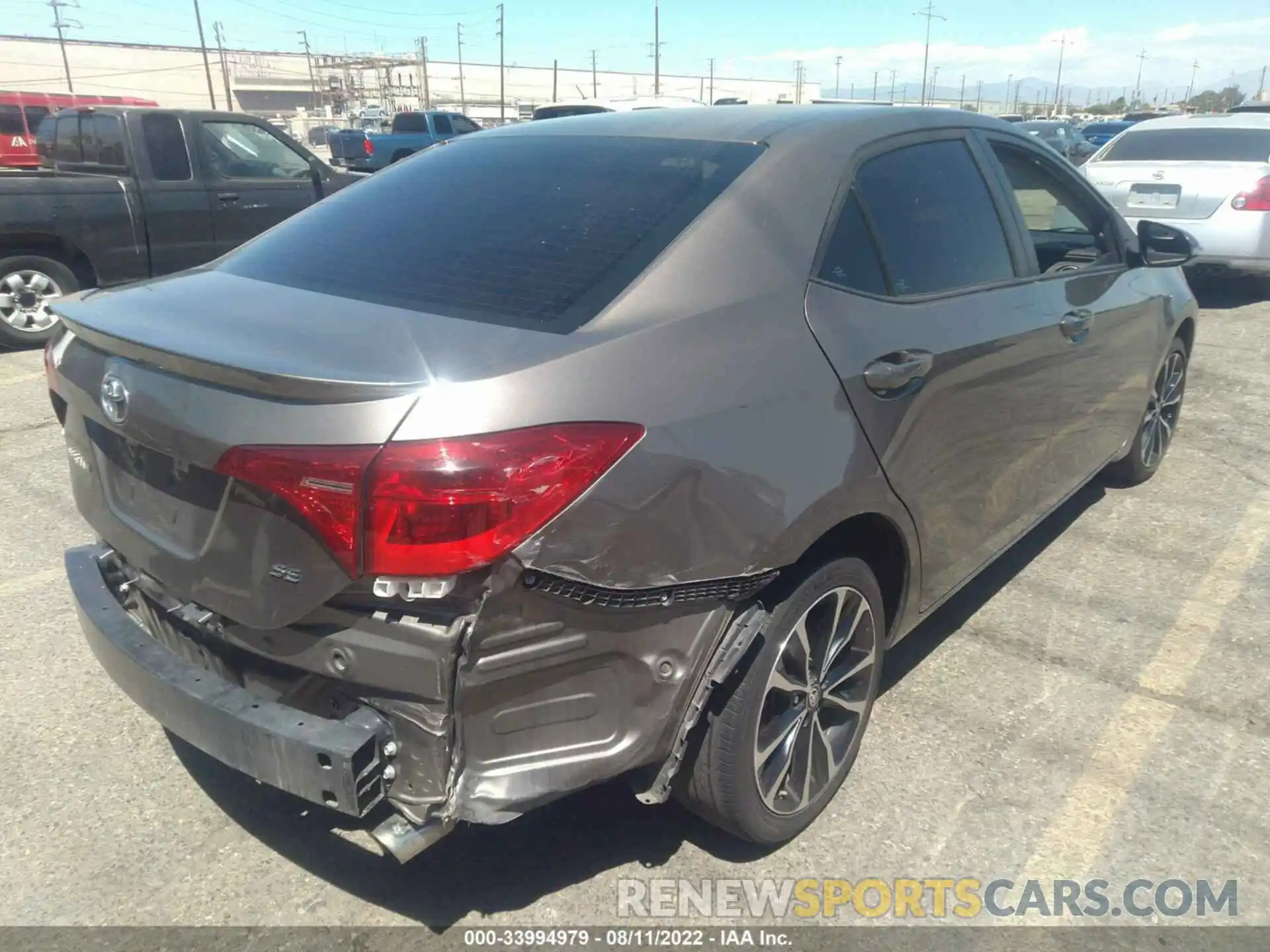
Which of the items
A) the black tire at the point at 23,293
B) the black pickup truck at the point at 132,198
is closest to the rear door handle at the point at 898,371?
the black pickup truck at the point at 132,198

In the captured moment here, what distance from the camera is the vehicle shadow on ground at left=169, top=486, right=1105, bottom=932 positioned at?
2.46m

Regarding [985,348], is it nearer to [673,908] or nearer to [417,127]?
[673,908]

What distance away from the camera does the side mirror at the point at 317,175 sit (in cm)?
945

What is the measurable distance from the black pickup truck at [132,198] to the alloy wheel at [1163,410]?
7.15 m

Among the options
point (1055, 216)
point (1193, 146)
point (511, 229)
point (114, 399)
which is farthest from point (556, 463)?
point (1193, 146)

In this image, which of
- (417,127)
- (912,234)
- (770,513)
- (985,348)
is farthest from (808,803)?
(417,127)

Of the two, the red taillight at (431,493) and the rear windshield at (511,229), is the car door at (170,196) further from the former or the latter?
the red taillight at (431,493)

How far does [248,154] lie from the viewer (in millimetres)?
9102

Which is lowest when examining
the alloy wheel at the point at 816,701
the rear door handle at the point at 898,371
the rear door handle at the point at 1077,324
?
the alloy wheel at the point at 816,701

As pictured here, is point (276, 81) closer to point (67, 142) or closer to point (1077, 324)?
point (67, 142)

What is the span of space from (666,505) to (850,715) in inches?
43.6

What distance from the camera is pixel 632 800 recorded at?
2.81m

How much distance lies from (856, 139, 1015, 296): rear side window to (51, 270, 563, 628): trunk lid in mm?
1255

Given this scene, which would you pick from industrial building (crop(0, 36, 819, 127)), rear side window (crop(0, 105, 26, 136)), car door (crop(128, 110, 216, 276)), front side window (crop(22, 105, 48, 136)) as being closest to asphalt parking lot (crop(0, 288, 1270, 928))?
car door (crop(128, 110, 216, 276))
